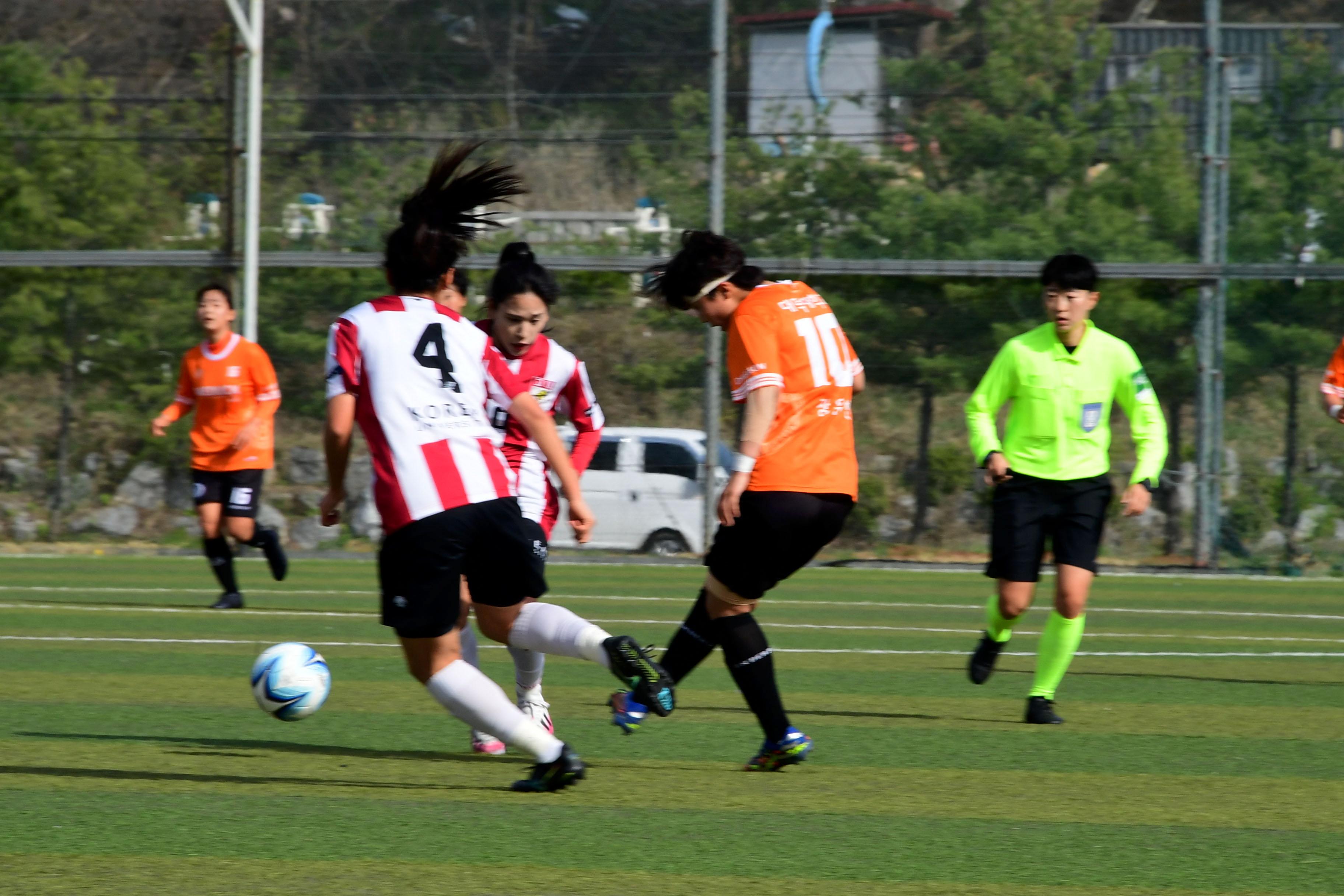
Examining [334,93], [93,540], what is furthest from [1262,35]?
[93,540]

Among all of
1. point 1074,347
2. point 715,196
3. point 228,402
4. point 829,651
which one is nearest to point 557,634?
point 1074,347

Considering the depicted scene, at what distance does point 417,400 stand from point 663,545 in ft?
39.5

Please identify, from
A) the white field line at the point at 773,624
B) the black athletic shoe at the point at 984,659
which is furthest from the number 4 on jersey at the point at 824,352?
the white field line at the point at 773,624

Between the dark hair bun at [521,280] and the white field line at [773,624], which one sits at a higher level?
the dark hair bun at [521,280]

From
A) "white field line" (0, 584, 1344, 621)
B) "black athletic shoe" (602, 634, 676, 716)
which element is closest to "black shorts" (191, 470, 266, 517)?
"white field line" (0, 584, 1344, 621)

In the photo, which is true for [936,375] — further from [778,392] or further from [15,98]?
[778,392]

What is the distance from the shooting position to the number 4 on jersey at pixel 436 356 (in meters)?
4.71

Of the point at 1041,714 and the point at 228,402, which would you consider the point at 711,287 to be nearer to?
the point at 1041,714

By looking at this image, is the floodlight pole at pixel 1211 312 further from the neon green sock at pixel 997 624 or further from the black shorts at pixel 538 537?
the black shorts at pixel 538 537

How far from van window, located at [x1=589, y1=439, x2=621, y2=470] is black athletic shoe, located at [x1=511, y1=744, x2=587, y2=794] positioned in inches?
464

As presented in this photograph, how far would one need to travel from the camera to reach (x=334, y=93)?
685 inches

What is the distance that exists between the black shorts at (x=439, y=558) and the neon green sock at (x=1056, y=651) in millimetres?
3042

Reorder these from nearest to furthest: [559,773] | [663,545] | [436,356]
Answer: [436,356] → [559,773] → [663,545]

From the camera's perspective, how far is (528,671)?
6.05 meters
